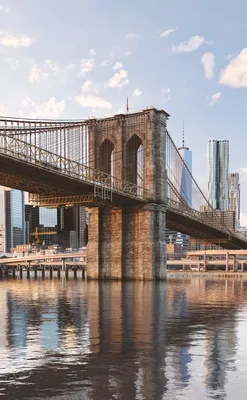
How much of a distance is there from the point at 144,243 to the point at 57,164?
843 inches

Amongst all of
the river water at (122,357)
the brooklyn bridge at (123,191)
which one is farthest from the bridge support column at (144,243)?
the river water at (122,357)

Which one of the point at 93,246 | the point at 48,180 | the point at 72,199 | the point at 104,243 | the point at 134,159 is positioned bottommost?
the point at 93,246

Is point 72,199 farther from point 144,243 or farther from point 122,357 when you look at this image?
point 122,357

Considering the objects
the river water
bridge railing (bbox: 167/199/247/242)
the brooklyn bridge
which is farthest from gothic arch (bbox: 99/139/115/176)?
the river water

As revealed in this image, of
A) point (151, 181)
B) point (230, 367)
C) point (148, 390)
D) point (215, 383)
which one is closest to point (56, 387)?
point (148, 390)

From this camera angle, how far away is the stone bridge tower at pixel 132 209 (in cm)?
7700

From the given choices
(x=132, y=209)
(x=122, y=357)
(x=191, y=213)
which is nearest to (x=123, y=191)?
(x=132, y=209)

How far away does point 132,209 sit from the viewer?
7819cm

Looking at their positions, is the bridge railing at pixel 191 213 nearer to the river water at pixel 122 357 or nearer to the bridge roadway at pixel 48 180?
the bridge roadway at pixel 48 180

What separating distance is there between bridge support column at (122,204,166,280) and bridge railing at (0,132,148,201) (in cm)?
316

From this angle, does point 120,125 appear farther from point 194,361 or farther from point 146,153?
point 194,361

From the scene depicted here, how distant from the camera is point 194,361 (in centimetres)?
1347

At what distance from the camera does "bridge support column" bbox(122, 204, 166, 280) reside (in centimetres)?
7631

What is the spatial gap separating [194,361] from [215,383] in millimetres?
2315
